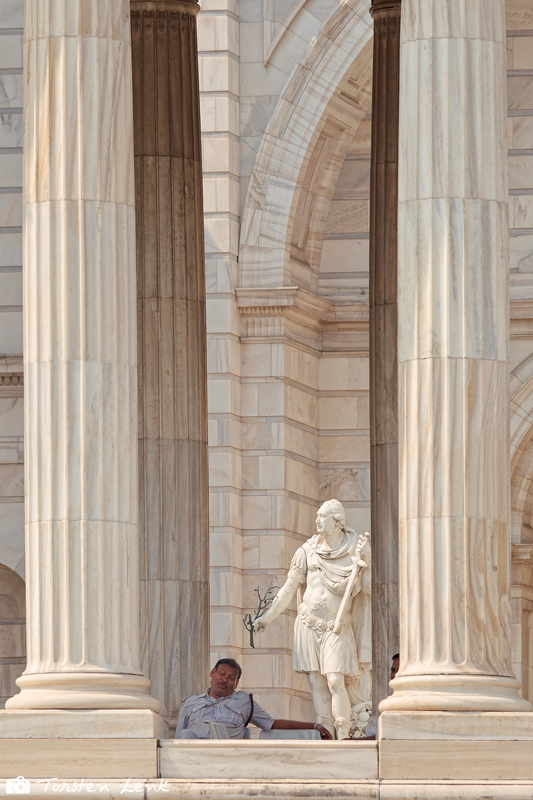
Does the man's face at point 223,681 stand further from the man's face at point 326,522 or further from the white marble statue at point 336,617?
the man's face at point 326,522

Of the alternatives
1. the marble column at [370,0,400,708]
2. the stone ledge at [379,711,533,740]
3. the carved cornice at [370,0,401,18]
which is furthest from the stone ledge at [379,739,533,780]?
the carved cornice at [370,0,401,18]

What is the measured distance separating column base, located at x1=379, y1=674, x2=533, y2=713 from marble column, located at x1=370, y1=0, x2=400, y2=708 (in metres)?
7.10

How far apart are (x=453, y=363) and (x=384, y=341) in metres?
8.57

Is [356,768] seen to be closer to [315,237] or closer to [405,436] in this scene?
[405,436]

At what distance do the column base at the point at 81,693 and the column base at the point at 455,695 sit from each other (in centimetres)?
301

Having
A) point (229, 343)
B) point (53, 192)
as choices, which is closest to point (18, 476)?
point (229, 343)

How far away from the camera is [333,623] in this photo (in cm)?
3372

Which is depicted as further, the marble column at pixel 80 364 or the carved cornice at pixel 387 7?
the carved cornice at pixel 387 7

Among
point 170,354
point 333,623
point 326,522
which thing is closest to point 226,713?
point 326,522

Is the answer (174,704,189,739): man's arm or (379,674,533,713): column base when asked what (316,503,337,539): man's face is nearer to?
(174,704,189,739): man's arm

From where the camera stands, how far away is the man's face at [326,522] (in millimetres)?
33312

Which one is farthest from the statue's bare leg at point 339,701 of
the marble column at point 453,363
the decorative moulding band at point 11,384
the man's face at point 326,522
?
the decorative moulding band at point 11,384

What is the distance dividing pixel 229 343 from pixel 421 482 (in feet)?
49.7

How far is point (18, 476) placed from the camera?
40125 millimetres
